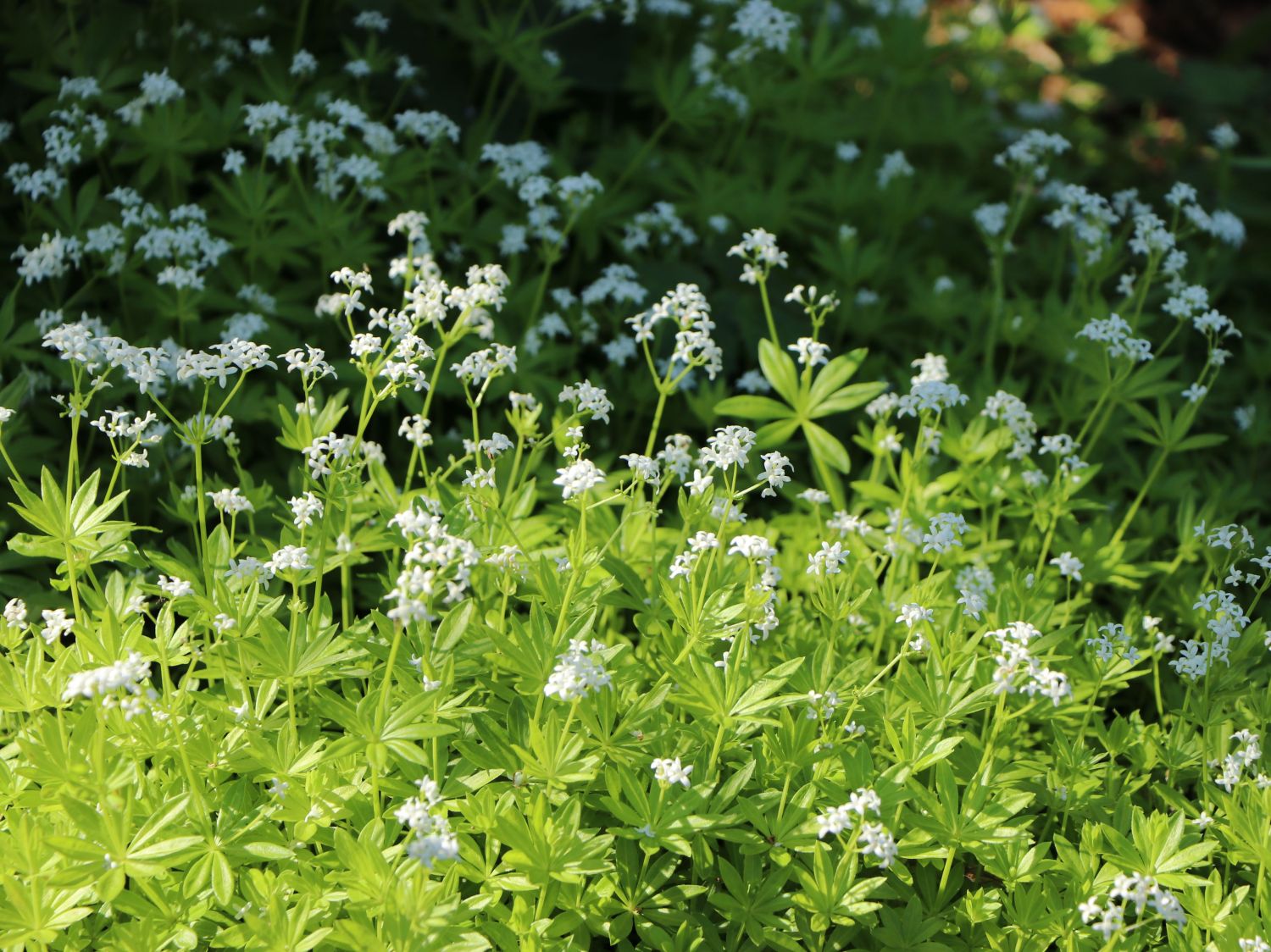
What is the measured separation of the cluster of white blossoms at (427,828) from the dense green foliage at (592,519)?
0.02 meters

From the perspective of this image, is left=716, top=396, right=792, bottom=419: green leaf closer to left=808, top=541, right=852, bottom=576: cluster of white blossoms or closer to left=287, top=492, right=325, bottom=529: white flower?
left=808, top=541, right=852, bottom=576: cluster of white blossoms

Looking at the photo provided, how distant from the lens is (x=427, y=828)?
2164 mm

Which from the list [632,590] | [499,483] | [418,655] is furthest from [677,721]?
[499,483]

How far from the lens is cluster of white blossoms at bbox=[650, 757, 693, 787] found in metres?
2.42

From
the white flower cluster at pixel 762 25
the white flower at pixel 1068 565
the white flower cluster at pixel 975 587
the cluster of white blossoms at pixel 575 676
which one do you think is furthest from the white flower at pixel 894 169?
the cluster of white blossoms at pixel 575 676

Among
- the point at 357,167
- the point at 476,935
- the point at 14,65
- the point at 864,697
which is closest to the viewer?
the point at 476,935

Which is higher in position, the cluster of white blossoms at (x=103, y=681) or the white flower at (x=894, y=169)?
the cluster of white blossoms at (x=103, y=681)

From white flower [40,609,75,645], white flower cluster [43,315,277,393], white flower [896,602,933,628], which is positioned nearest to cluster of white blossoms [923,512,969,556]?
white flower [896,602,933,628]

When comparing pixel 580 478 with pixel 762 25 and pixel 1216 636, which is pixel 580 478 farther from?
pixel 762 25

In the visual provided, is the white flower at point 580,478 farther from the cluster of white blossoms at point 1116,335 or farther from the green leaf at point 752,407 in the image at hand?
the cluster of white blossoms at point 1116,335

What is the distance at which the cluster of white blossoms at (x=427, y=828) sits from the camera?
2.01m

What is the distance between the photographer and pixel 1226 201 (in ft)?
17.7

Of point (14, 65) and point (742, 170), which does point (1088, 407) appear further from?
point (14, 65)

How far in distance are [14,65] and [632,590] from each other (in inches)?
132
